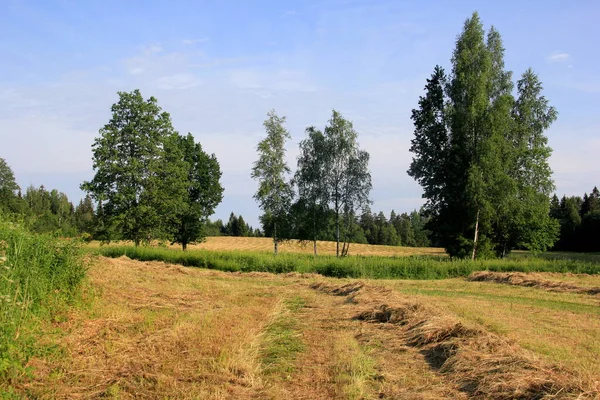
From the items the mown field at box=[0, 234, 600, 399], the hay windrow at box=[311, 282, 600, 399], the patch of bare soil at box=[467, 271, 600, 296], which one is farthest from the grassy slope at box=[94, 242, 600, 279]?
the hay windrow at box=[311, 282, 600, 399]

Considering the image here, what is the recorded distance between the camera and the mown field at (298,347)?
5691mm

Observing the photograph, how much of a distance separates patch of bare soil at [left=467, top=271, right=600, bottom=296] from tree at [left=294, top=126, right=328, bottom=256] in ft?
58.7

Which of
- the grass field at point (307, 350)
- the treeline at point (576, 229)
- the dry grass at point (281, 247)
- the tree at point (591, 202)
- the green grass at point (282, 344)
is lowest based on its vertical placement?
the green grass at point (282, 344)

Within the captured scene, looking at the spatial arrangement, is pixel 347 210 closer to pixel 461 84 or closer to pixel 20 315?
pixel 461 84

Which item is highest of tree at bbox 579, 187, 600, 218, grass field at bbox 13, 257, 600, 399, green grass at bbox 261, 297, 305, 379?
tree at bbox 579, 187, 600, 218

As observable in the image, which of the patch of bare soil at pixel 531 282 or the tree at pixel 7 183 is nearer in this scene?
the patch of bare soil at pixel 531 282

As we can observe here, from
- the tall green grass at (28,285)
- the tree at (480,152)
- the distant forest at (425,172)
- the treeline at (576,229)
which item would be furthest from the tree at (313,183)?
the treeline at (576,229)

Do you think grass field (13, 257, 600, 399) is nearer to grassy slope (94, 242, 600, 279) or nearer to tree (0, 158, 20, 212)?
grassy slope (94, 242, 600, 279)

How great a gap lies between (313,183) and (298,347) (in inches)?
1300

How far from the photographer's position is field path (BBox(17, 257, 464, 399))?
5.78 metres

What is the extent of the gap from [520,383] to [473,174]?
2790cm

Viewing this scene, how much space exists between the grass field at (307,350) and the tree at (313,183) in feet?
90.6

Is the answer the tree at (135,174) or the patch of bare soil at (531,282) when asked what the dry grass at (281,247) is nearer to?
the tree at (135,174)

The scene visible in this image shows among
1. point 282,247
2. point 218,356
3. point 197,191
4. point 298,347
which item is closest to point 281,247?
point 282,247
